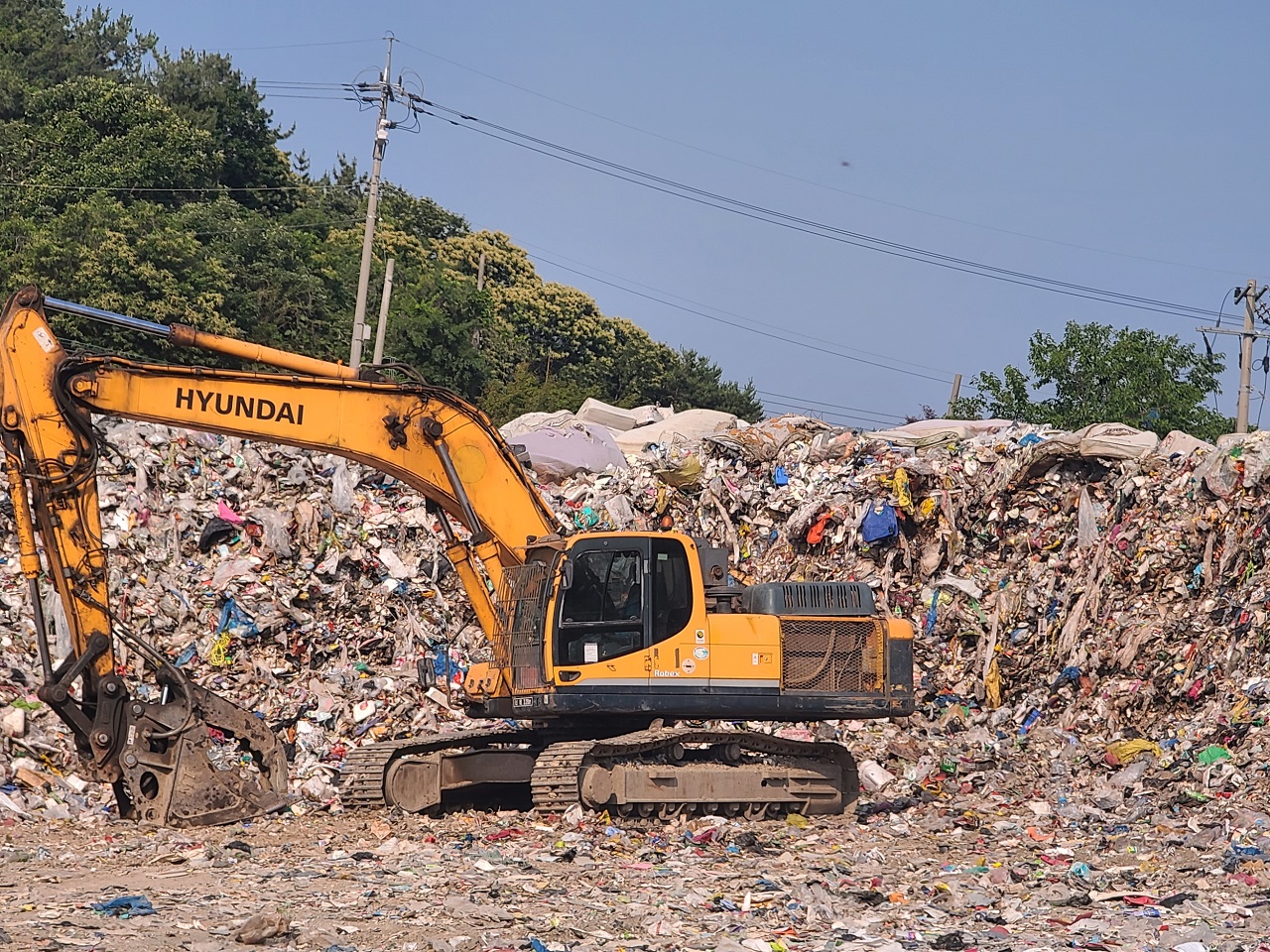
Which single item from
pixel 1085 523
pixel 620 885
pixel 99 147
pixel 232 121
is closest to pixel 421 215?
pixel 232 121

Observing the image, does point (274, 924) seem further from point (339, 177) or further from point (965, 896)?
point (339, 177)

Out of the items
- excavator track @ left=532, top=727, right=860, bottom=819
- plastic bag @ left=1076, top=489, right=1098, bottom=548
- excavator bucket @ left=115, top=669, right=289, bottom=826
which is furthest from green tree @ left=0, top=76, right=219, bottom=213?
excavator track @ left=532, top=727, right=860, bottom=819

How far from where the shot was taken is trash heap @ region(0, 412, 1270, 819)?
13375 millimetres

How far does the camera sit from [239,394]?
10.5 metres

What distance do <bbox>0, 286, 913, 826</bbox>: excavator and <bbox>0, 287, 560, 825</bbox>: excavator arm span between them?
0.05ft

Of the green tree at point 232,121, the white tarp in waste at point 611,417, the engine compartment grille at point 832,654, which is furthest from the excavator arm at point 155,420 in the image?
the green tree at point 232,121

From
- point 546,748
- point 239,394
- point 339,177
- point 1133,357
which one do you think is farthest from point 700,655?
point 339,177

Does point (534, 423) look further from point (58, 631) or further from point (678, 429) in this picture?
point (58, 631)

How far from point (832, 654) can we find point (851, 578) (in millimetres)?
5704

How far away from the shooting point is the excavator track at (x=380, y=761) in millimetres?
11023

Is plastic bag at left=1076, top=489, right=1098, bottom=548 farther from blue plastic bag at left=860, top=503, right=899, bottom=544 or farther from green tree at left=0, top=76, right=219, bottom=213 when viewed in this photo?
green tree at left=0, top=76, right=219, bottom=213

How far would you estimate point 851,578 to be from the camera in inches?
670

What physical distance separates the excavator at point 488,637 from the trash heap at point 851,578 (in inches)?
55.0

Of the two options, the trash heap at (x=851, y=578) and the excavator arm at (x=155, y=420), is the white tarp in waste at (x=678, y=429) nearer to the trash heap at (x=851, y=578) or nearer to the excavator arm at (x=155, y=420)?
the trash heap at (x=851, y=578)
